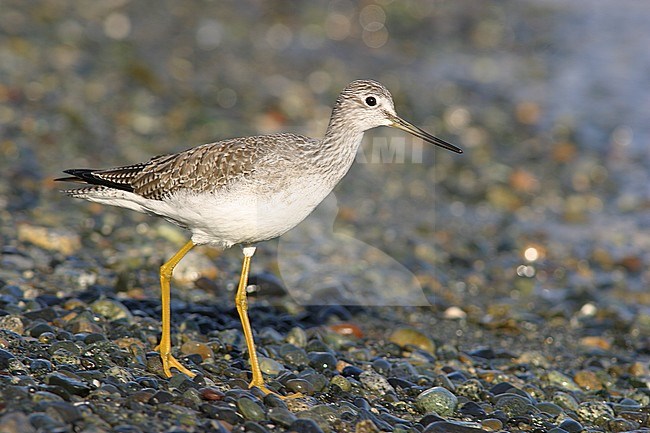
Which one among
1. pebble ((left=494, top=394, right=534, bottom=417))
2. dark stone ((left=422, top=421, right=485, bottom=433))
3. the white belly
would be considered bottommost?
dark stone ((left=422, top=421, right=485, bottom=433))

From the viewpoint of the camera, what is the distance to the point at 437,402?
7.04 metres

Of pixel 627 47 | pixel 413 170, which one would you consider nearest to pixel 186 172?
pixel 413 170

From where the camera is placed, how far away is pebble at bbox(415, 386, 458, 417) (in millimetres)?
7004

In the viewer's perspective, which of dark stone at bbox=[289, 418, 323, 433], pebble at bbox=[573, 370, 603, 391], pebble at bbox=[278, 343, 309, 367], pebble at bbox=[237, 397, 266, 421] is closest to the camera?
dark stone at bbox=[289, 418, 323, 433]

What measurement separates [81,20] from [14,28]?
1.70 meters

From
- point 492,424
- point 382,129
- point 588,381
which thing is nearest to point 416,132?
point 492,424

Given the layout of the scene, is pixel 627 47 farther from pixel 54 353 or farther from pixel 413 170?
pixel 54 353

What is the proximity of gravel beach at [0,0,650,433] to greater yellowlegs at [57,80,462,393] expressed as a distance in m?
0.87

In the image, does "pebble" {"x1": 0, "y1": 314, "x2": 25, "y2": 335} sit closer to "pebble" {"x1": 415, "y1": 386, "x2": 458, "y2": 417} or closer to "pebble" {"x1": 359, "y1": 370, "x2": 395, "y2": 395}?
"pebble" {"x1": 359, "y1": 370, "x2": 395, "y2": 395}

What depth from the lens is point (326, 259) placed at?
10688 millimetres

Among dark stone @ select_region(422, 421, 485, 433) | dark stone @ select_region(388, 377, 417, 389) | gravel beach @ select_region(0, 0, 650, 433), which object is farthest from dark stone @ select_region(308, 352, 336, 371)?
dark stone @ select_region(422, 421, 485, 433)

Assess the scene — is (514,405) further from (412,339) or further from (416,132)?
(416,132)

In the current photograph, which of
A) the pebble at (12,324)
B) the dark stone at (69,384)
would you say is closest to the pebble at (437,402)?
the dark stone at (69,384)

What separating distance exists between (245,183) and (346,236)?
14.2 feet
